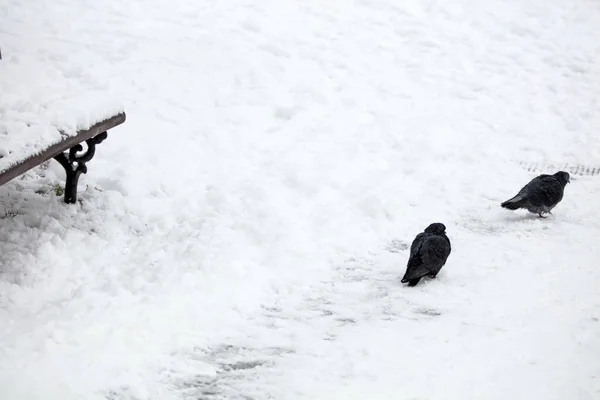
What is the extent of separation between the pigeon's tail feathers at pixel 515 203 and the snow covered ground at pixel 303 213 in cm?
21

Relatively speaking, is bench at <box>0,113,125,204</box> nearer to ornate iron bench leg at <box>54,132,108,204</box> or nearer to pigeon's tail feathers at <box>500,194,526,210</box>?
ornate iron bench leg at <box>54,132,108,204</box>

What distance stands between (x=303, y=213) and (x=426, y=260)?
147 centimetres

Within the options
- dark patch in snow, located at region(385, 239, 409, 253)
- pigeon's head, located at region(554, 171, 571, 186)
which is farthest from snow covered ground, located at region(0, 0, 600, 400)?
pigeon's head, located at region(554, 171, 571, 186)

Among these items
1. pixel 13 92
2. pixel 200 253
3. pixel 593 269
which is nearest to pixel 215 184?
pixel 200 253

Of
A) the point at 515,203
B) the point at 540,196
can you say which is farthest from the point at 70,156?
the point at 540,196

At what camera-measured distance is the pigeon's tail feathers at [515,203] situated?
6.60 m

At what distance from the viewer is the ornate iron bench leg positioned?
18.6 feet

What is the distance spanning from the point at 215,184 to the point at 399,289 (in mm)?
2136

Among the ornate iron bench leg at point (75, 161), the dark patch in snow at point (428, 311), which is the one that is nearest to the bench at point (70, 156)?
the ornate iron bench leg at point (75, 161)

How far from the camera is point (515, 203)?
662cm

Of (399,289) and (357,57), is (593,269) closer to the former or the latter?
(399,289)

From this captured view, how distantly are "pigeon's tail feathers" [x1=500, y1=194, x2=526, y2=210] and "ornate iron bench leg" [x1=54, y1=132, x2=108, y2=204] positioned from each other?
3.81 meters

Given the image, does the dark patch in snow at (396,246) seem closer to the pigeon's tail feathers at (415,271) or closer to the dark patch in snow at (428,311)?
the pigeon's tail feathers at (415,271)

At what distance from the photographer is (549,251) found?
6039 mm
